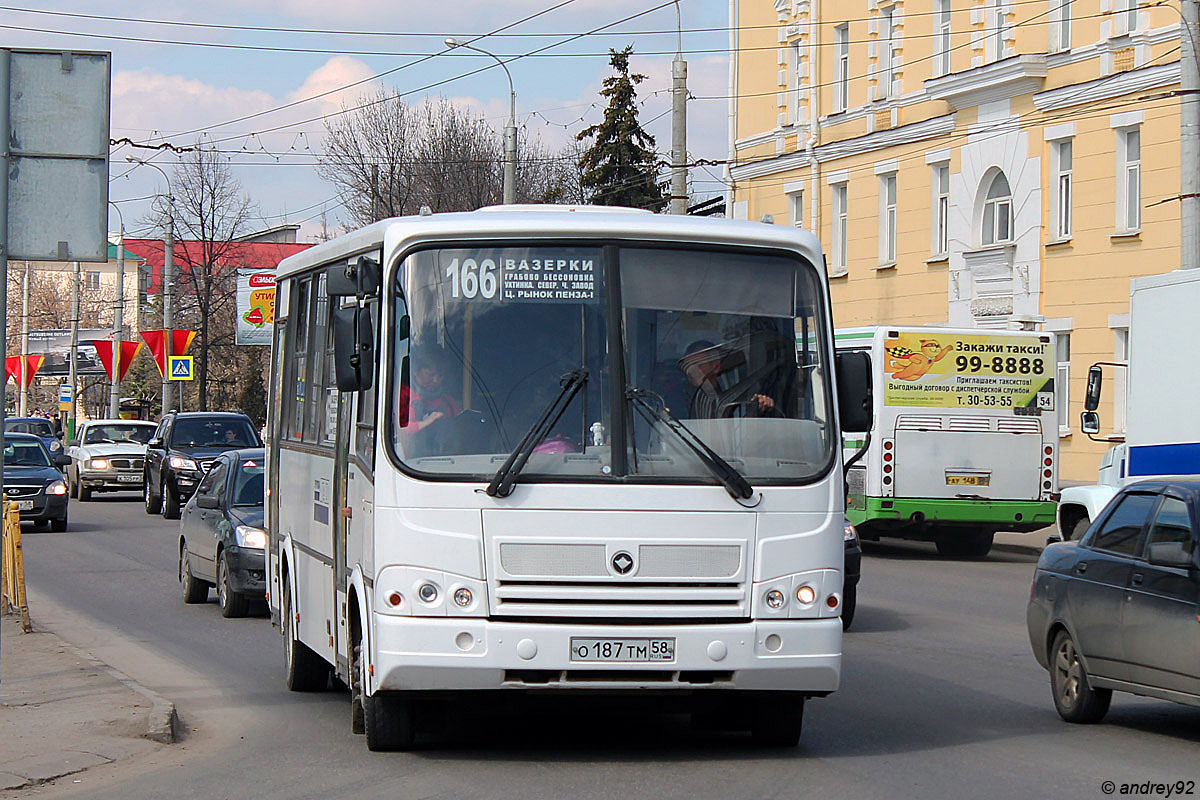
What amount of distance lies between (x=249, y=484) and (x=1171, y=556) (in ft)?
34.8

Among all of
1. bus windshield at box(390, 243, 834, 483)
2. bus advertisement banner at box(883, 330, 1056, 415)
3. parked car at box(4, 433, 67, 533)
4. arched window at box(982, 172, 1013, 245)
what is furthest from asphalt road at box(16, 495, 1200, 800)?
arched window at box(982, 172, 1013, 245)

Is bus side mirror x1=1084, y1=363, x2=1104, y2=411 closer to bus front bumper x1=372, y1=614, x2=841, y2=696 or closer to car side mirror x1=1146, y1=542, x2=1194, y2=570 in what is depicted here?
car side mirror x1=1146, y1=542, x2=1194, y2=570

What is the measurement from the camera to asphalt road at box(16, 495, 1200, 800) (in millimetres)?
8227

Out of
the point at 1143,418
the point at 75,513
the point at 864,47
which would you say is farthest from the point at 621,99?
the point at 1143,418

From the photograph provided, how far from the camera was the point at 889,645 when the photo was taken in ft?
47.6

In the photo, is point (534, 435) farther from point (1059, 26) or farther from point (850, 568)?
point (1059, 26)

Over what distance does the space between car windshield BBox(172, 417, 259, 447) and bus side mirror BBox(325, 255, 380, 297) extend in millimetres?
24320

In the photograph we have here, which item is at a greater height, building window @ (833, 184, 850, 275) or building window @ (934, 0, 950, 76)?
building window @ (934, 0, 950, 76)

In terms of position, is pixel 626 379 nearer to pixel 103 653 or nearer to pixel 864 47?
pixel 103 653

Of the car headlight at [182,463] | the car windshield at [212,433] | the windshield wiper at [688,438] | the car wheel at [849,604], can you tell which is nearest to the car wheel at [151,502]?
the car windshield at [212,433]

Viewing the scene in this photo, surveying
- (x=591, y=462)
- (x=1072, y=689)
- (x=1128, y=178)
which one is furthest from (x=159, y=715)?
(x=1128, y=178)

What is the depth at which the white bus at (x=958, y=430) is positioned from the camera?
949 inches

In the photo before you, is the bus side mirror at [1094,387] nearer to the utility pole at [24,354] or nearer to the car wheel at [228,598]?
the car wheel at [228,598]

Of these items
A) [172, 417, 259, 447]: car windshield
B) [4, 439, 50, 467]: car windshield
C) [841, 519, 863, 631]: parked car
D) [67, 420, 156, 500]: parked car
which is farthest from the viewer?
[67, 420, 156, 500]: parked car
